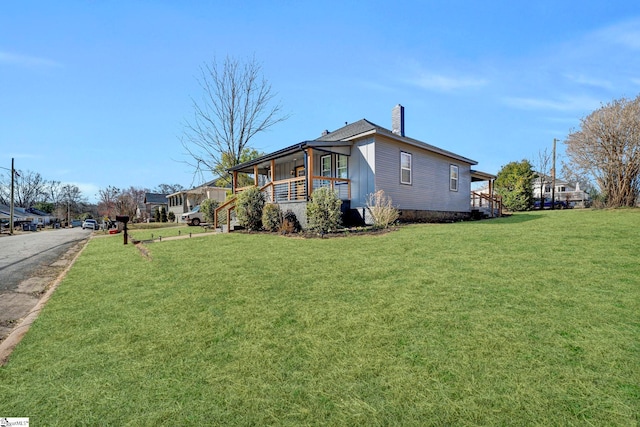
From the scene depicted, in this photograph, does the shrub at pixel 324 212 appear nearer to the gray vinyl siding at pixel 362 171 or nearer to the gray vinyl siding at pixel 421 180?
the gray vinyl siding at pixel 362 171

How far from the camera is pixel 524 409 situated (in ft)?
6.33

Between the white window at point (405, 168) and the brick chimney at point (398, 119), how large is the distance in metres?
2.42

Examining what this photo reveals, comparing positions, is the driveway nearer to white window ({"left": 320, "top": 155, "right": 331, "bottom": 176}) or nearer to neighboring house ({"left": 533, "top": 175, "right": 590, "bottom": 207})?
white window ({"left": 320, "top": 155, "right": 331, "bottom": 176})

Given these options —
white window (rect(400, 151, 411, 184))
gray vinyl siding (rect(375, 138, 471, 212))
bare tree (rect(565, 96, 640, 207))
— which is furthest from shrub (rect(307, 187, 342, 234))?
bare tree (rect(565, 96, 640, 207))

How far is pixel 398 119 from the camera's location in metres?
16.5

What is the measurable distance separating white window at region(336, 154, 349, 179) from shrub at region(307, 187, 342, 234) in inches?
165

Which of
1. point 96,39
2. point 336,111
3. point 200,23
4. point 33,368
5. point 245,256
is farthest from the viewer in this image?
point 336,111

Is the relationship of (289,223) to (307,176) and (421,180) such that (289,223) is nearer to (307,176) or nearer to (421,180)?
(307,176)

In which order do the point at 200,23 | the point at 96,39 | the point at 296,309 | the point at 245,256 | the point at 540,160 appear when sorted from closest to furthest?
the point at 296,309
the point at 245,256
the point at 96,39
the point at 200,23
the point at 540,160

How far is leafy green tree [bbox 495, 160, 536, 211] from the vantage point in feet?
81.5

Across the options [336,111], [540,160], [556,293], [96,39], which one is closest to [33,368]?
[556,293]

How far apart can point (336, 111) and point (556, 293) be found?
686 inches

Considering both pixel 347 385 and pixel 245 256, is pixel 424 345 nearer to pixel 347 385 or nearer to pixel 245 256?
pixel 347 385

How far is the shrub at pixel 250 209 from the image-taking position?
13.2m
